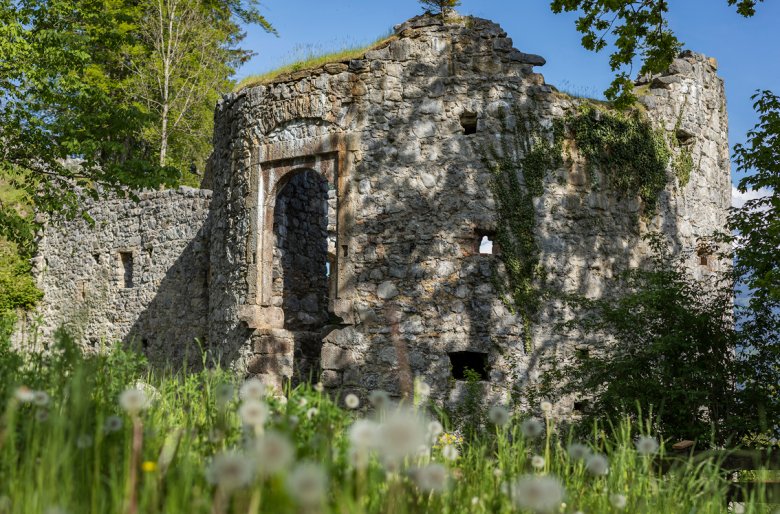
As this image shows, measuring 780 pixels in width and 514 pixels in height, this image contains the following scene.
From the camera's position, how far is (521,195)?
1019 cm

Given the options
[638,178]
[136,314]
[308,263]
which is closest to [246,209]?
[308,263]

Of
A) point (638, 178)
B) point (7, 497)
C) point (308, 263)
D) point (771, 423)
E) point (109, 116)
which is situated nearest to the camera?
point (7, 497)

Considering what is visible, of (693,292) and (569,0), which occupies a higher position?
(569,0)

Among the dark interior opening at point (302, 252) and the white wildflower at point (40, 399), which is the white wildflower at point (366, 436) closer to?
the white wildflower at point (40, 399)

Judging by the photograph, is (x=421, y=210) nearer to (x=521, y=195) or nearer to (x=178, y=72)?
(x=521, y=195)

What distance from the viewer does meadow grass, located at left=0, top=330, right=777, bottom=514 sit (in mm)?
2041

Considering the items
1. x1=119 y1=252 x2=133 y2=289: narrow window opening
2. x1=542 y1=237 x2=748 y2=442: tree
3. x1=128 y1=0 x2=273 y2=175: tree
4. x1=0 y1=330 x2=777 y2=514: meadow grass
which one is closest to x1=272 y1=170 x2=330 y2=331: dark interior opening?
x1=542 y1=237 x2=748 y2=442: tree

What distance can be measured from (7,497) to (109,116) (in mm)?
10192

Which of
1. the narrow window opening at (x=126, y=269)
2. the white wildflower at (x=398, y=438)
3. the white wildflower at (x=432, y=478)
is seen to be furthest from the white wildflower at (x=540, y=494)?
the narrow window opening at (x=126, y=269)

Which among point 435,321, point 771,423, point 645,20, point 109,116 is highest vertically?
point 645,20

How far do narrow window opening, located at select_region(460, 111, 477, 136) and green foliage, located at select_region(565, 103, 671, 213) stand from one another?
1.26 meters

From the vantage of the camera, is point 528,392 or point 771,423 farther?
point 528,392

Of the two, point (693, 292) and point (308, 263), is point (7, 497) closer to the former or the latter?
point (693, 292)

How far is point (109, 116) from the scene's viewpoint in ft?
38.6
